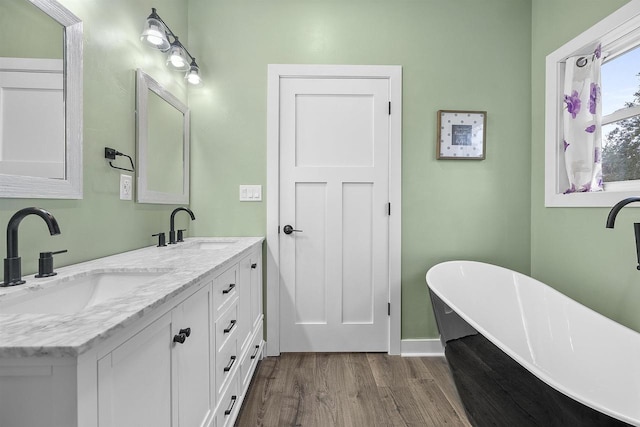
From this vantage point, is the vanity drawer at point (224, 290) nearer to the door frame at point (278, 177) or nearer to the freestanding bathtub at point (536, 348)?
the door frame at point (278, 177)

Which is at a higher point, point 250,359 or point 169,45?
point 169,45

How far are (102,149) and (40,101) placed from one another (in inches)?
12.7

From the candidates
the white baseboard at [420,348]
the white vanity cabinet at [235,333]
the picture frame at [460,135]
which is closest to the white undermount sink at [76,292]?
the white vanity cabinet at [235,333]

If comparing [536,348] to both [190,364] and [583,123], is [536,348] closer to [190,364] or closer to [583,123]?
[583,123]

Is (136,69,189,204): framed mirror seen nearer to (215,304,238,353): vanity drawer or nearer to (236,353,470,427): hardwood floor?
(215,304,238,353): vanity drawer

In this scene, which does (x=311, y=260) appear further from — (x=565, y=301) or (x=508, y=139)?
(x=508, y=139)

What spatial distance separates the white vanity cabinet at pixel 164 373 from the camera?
604mm

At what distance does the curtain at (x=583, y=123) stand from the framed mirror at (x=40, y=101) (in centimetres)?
266

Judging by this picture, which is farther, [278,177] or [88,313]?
[278,177]

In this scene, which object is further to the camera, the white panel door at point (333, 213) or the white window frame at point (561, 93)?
the white panel door at point (333, 213)

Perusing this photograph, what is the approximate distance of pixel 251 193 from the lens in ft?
7.06

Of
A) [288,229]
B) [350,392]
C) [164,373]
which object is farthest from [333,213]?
[164,373]

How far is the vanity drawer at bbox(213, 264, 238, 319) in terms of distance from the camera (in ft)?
3.89

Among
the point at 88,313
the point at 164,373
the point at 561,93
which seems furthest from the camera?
the point at 561,93
